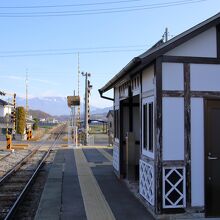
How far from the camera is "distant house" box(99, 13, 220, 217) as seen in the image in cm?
807

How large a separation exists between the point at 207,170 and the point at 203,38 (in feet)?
9.02

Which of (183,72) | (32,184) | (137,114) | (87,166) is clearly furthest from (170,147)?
(87,166)

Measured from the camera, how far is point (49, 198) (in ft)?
33.8

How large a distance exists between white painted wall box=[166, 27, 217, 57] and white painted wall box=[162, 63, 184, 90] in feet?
0.91

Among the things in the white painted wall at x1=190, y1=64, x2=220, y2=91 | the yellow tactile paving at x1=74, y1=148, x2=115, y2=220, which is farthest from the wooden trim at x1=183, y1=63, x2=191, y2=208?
the yellow tactile paving at x1=74, y1=148, x2=115, y2=220

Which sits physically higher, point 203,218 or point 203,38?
point 203,38

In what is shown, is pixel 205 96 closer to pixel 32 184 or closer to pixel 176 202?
pixel 176 202

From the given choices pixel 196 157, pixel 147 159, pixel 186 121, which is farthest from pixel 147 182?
pixel 186 121

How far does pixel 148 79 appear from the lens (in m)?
8.95

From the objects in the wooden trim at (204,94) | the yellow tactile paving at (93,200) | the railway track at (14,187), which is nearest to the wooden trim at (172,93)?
the wooden trim at (204,94)

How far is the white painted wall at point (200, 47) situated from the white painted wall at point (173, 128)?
99cm

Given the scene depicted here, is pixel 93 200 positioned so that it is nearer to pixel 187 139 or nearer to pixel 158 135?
pixel 158 135

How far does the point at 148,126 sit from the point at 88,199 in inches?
103

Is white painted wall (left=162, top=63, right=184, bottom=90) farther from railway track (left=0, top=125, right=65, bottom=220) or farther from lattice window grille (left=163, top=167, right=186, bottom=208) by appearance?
railway track (left=0, top=125, right=65, bottom=220)
